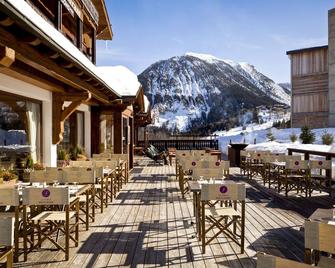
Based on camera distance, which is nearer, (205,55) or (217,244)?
(217,244)

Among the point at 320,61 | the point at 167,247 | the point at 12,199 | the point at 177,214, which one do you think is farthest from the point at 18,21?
the point at 320,61

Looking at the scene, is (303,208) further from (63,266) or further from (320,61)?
(320,61)

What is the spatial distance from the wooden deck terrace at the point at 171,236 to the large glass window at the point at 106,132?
211 inches

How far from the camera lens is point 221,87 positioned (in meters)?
124

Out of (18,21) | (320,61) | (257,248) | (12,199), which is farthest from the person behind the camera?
(320,61)

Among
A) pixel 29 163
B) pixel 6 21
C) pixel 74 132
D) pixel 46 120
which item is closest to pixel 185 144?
pixel 74 132

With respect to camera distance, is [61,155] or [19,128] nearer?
[19,128]

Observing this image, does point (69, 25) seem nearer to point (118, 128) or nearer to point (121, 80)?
point (121, 80)

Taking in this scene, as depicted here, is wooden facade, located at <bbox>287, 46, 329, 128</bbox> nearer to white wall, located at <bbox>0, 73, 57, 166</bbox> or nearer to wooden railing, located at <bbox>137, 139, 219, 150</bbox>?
wooden railing, located at <bbox>137, 139, 219, 150</bbox>

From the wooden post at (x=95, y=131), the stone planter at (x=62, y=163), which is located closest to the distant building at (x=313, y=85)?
the wooden post at (x=95, y=131)

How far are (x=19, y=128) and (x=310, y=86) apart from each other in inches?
992

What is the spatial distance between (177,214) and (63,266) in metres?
2.96

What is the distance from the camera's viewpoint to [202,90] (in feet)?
403

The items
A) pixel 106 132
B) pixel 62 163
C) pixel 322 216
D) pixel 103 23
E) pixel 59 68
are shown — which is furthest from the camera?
pixel 103 23
